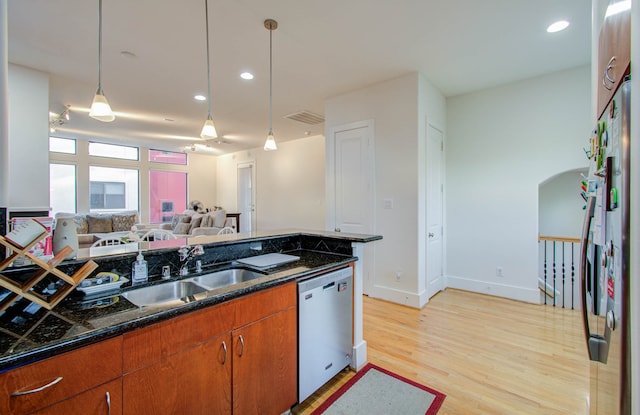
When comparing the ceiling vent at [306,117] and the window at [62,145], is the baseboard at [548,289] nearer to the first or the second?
the ceiling vent at [306,117]

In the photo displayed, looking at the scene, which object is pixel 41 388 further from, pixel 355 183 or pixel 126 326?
pixel 355 183

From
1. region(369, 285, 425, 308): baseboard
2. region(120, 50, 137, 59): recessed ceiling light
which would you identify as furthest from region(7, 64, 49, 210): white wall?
region(369, 285, 425, 308): baseboard

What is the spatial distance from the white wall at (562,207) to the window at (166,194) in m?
9.07

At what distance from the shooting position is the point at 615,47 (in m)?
0.94

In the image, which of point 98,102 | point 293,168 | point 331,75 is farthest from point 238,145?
point 98,102

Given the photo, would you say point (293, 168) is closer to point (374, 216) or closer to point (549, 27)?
point (374, 216)

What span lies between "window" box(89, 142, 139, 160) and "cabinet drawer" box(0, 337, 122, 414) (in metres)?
8.28

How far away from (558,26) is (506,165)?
66.4 inches

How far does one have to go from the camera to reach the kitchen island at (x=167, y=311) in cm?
93

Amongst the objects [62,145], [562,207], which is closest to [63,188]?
[62,145]

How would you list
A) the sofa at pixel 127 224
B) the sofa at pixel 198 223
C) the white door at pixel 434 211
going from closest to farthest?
the white door at pixel 434 211, the sofa at pixel 127 224, the sofa at pixel 198 223

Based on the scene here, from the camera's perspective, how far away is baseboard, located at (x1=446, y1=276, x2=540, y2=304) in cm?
362

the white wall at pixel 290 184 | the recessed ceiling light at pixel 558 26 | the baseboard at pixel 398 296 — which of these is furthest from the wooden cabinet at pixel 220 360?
the white wall at pixel 290 184

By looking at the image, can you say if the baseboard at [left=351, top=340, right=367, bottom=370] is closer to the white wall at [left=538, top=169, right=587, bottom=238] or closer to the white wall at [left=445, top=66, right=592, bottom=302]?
the white wall at [left=445, top=66, right=592, bottom=302]
